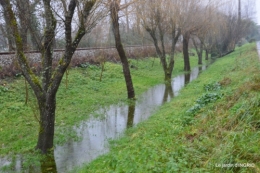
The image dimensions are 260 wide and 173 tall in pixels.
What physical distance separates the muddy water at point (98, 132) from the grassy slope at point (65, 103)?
1.63ft

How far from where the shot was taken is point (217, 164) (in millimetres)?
3584

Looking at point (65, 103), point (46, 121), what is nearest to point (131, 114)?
point (65, 103)

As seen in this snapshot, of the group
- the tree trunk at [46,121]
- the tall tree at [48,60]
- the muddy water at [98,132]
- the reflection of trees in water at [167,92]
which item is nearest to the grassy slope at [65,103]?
the muddy water at [98,132]

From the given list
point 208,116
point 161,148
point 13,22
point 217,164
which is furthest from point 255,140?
point 13,22

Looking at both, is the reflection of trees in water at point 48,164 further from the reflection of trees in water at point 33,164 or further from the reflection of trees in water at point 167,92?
the reflection of trees in water at point 167,92

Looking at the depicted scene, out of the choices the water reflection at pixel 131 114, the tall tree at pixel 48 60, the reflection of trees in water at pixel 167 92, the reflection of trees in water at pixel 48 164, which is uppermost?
the tall tree at pixel 48 60

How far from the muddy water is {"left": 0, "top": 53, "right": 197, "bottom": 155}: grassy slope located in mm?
496

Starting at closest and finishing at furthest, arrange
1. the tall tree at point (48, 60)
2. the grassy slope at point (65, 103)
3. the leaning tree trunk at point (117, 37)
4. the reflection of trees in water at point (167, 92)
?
the tall tree at point (48, 60), the grassy slope at point (65, 103), the leaning tree trunk at point (117, 37), the reflection of trees in water at point (167, 92)

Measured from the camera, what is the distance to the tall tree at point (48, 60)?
600 centimetres

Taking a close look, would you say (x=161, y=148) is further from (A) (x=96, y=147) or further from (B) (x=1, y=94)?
(B) (x=1, y=94)

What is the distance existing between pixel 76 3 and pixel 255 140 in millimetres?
5006

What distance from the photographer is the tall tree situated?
19.7 ft

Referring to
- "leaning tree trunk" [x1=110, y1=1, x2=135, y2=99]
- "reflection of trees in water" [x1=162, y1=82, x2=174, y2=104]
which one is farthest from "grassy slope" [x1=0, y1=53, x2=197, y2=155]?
"reflection of trees in water" [x1=162, y1=82, x2=174, y2=104]

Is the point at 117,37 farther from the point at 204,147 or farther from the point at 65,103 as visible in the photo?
the point at 204,147
